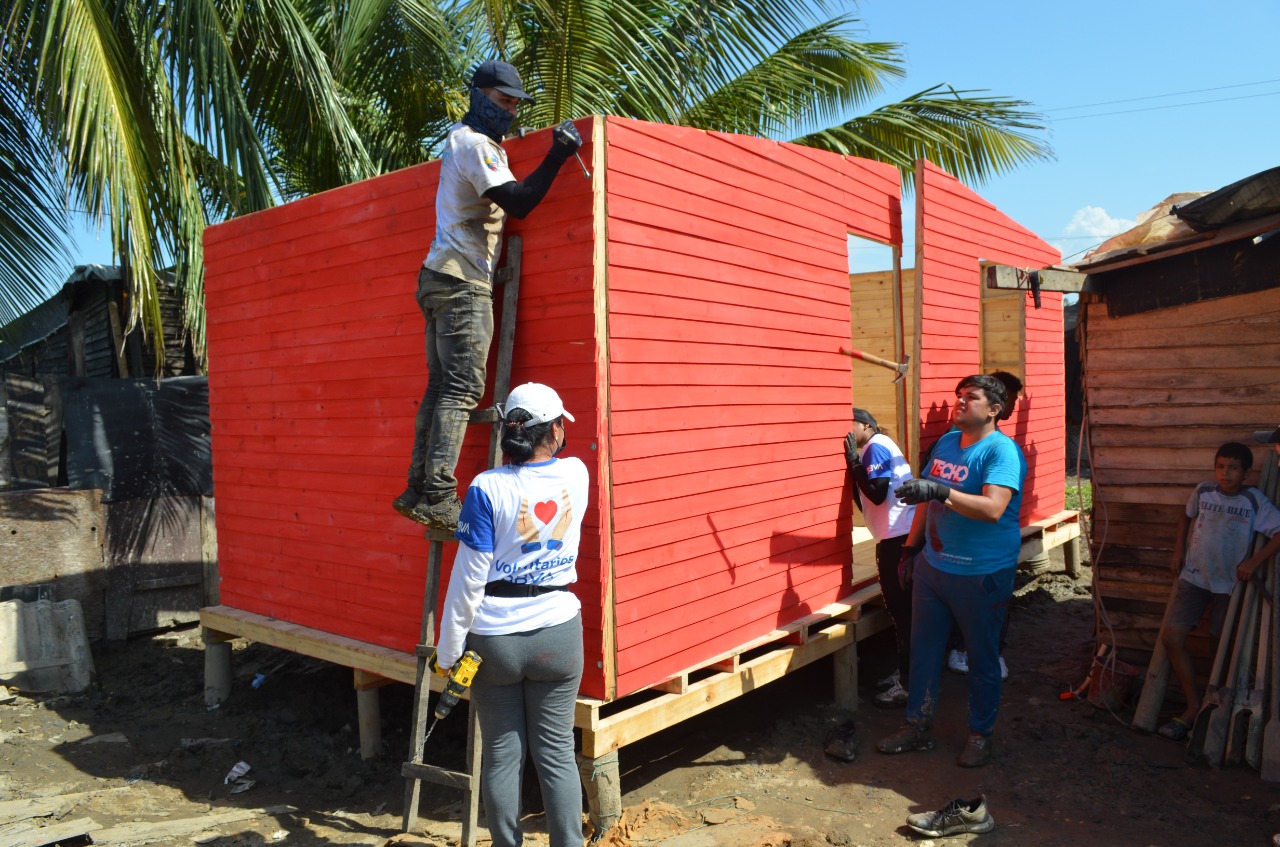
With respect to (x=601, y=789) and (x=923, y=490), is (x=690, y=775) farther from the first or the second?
(x=923, y=490)

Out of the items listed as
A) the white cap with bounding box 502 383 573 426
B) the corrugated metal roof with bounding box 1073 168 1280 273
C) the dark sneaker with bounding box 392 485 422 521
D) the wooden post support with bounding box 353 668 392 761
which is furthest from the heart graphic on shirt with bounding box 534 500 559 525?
the corrugated metal roof with bounding box 1073 168 1280 273

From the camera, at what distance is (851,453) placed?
662 centimetres

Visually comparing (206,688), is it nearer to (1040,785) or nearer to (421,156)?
(1040,785)

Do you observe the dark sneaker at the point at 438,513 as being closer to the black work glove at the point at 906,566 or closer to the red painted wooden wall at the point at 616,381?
the red painted wooden wall at the point at 616,381

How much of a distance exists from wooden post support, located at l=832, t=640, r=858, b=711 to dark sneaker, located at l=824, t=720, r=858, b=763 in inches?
21.8

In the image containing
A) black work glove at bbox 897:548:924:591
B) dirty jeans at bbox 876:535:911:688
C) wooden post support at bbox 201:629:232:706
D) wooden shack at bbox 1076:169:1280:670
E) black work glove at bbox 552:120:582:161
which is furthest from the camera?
wooden post support at bbox 201:629:232:706

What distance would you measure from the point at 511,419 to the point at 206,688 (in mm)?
4945

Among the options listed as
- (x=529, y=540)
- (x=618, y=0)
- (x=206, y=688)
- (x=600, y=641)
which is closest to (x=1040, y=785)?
(x=600, y=641)

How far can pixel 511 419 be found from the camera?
3777mm

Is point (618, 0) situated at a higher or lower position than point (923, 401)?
higher

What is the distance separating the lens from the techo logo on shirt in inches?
207

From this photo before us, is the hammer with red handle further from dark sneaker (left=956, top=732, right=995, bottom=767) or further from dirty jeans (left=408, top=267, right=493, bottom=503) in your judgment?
dirty jeans (left=408, top=267, right=493, bottom=503)

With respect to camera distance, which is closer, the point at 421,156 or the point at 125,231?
the point at 125,231

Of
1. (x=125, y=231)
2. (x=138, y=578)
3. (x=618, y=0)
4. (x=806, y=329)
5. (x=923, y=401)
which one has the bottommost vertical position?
(x=138, y=578)
